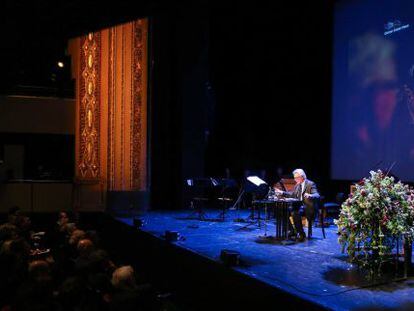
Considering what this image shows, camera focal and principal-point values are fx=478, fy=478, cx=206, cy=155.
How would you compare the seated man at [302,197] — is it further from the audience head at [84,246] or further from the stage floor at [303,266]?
the audience head at [84,246]

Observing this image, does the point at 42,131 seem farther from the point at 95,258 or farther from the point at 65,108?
the point at 95,258

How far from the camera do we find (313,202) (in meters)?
7.49

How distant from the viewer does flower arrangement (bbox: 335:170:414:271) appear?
4.79m

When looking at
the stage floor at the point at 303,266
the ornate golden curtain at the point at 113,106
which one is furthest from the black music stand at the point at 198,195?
the ornate golden curtain at the point at 113,106

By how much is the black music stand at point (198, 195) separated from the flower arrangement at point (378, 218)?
4533 mm

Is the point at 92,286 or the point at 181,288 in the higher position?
the point at 92,286

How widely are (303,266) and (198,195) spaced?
20.6 feet

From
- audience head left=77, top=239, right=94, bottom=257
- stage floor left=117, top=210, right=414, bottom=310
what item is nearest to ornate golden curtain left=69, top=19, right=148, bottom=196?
stage floor left=117, top=210, right=414, bottom=310

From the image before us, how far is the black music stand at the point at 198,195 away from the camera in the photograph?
961cm

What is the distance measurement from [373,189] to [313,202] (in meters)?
2.61

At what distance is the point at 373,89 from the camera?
10117 mm

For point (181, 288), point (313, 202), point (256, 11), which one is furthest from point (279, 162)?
point (181, 288)

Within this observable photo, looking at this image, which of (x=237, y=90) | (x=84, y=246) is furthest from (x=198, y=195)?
(x=84, y=246)

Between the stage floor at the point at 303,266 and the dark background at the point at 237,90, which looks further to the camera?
A: the dark background at the point at 237,90
